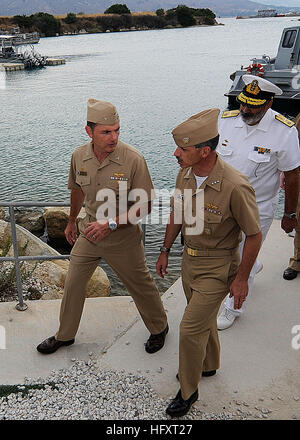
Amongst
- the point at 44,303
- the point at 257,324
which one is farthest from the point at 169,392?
the point at 44,303

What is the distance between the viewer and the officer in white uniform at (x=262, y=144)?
3.25 metres

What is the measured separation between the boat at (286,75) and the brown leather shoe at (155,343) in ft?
50.1

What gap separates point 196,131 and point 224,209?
48 centimetres

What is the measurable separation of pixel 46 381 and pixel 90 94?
27739 mm

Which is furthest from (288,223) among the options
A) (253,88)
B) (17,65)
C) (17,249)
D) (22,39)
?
(22,39)

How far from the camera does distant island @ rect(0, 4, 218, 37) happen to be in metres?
83.6

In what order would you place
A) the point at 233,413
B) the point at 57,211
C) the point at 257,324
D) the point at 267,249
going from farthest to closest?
the point at 57,211 < the point at 267,249 < the point at 257,324 < the point at 233,413

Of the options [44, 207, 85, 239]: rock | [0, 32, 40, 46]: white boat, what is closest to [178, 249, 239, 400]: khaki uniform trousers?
[44, 207, 85, 239]: rock

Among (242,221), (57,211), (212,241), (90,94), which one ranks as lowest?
(90,94)

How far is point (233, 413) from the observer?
2.85 metres

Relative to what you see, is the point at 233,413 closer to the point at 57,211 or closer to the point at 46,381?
the point at 46,381

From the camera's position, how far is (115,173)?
10.1ft

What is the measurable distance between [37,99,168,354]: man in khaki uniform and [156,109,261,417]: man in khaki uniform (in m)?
0.40

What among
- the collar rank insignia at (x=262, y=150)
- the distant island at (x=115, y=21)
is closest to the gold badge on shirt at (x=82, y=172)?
the collar rank insignia at (x=262, y=150)
